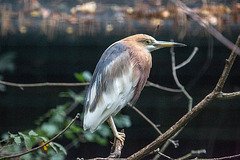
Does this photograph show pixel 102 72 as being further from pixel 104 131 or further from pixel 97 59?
pixel 97 59

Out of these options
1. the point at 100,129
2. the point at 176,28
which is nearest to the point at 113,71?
the point at 100,129

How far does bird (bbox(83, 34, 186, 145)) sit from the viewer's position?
6.43ft

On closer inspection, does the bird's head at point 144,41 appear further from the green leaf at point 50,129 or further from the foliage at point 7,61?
the foliage at point 7,61

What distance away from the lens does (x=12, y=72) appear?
293cm

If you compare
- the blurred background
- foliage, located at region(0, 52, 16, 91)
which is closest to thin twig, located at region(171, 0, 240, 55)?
the blurred background

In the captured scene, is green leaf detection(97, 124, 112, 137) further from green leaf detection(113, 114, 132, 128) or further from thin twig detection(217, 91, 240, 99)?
thin twig detection(217, 91, 240, 99)

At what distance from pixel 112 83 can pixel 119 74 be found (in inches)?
2.3

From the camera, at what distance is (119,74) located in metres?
2.01

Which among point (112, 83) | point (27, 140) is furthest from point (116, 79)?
point (27, 140)

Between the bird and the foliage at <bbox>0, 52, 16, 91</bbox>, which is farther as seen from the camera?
the foliage at <bbox>0, 52, 16, 91</bbox>

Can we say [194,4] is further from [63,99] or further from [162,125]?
[63,99]

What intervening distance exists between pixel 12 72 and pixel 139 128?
1.08 metres

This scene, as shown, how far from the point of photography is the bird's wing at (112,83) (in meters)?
1.95

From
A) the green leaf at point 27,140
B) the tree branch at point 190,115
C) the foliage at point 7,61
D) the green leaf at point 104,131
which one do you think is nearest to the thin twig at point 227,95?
the tree branch at point 190,115
